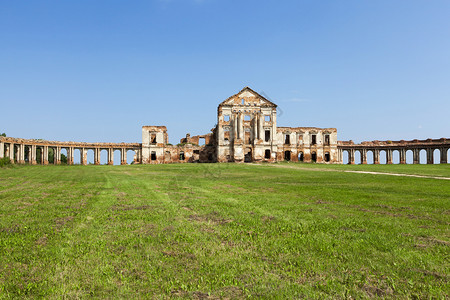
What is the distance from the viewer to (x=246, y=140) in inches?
2153

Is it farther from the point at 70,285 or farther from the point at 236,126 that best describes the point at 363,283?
the point at 236,126

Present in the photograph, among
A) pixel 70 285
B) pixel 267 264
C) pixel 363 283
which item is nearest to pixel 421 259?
pixel 363 283

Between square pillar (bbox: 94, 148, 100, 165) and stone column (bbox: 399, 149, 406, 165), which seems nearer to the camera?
square pillar (bbox: 94, 148, 100, 165)

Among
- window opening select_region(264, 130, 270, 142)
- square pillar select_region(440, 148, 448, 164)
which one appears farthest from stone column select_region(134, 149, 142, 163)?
square pillar select_region(440, 148, 448, 164)

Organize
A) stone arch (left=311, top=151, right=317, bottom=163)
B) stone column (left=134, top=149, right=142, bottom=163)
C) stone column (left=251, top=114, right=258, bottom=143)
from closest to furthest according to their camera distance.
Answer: stone column (left=251, top=114, right=258, bottom=143)
stone column (left=134, top=149, right=142, bottom=163)
stone arch (left=311, top=151, right=317, bottom=163)

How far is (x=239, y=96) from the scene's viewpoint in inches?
2136

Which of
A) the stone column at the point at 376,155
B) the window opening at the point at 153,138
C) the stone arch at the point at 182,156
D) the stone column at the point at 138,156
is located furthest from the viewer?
the stone column at the point at 376,155

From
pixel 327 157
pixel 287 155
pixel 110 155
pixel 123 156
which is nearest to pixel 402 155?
pixel 327 157

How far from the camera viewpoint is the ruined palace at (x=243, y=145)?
53922 millimetres

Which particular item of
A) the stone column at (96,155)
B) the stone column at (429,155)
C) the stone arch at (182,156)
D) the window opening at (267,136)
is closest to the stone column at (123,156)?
the stone column at (96,155)

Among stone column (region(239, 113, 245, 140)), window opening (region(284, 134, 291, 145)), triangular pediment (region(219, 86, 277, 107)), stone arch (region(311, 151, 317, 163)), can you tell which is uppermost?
triangular pediment (region(219, 86, 277, 107))

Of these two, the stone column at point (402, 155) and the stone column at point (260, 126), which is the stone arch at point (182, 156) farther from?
A: the stone column at point (402, 155)

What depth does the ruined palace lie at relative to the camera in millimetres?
53922

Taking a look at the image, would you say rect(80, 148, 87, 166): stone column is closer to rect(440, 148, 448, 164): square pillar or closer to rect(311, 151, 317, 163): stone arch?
rect(311, 151, 317, 163): stone arch
